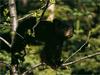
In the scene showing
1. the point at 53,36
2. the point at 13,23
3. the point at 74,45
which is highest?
the point at 13,23

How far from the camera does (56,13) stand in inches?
433

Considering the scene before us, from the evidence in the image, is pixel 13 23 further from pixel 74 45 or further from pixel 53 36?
pixel 74 45

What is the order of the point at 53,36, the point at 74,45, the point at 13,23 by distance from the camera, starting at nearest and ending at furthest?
the point at 13,23, the point at 53,36, the point at 74,45

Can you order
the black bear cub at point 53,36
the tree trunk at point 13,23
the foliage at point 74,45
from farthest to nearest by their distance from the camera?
1. the foliage at point 74,45
2. the black bear cub at point 53,36
3. the tree trunk at point 13,23

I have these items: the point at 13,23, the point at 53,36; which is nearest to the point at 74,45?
the point at 53,36

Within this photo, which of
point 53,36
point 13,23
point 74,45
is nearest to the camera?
point 13,23

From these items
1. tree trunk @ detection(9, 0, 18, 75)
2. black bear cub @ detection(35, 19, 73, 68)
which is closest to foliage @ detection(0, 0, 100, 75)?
black bear cub @ detection(35, 19, 73, 68)

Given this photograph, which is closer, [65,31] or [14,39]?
[14,39]

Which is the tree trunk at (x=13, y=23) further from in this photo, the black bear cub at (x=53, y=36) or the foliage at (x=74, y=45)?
the black bear cub at (x=53, y=36)

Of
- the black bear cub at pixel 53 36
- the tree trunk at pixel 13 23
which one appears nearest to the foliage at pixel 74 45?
the black bear cub at pixel 53 36

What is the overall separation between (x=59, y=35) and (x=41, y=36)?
33 cm

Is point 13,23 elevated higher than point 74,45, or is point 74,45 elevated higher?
point 13,23

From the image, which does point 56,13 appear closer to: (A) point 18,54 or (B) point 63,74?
(B) point 63,74

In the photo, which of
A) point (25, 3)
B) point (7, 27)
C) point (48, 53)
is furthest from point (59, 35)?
point (25, 3)
